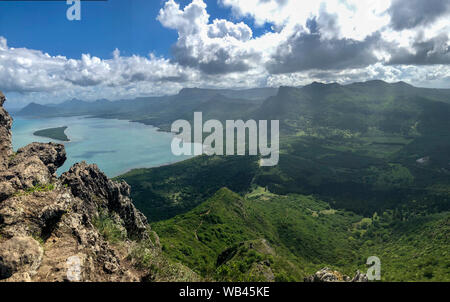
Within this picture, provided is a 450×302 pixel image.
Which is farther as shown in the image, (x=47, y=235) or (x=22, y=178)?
(x=22, y=178)

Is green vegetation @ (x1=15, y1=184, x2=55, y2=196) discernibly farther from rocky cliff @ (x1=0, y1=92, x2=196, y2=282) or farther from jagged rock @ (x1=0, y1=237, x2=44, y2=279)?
jagged rock @ (x1=0, y1=237, x2=44, y2=279)

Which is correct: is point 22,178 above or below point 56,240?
above

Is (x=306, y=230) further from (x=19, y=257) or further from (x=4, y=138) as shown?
(x=19, y=257)

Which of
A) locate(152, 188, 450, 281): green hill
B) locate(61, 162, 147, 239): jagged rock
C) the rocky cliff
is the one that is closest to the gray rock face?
the rocky cliff

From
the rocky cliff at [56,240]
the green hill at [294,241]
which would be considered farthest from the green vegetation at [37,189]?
the green hill at [294,241]

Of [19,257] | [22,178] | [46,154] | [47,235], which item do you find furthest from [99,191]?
[19,257]
